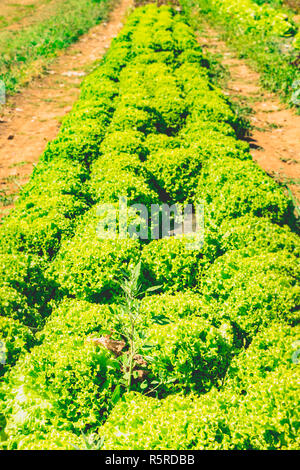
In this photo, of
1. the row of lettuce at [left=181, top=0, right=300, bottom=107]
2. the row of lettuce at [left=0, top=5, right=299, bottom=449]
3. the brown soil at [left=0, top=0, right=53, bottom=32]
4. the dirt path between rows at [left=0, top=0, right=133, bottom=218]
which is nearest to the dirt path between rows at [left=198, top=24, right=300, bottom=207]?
the row of lettuce at [left=181, top=0, right=300, bottom=107]

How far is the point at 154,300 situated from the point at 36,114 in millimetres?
10114

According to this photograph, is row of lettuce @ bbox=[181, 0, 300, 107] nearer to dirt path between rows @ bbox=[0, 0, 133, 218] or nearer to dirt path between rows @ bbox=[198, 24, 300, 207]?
dirt path between rows @ bbox=[198, 24, 300, 207]

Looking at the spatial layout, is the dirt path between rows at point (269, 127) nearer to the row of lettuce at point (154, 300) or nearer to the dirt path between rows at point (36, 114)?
the row of lettuce at point (154, 300)

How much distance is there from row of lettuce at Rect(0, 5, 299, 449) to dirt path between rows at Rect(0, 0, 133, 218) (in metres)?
1.76

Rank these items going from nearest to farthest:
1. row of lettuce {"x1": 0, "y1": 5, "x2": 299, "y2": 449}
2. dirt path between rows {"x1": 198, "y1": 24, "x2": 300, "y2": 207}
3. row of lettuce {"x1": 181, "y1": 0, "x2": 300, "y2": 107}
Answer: row of lettuce {"x1": 0, "y1": 5, "x2": 299, "y2": 449}, dirt path between rows {"x1": 198, "y1": 24, "x2": 300, "y2": 207}, row of lettuce {"x1": 181, "y1": 0, "x2": 300, "y2": 107}

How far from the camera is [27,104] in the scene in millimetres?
13453

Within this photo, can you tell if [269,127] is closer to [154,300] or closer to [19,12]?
[154,300]

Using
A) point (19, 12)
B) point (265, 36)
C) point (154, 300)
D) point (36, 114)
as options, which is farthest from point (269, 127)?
point (19, 12)

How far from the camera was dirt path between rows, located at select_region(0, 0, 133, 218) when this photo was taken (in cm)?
958

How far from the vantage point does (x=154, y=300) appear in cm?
497

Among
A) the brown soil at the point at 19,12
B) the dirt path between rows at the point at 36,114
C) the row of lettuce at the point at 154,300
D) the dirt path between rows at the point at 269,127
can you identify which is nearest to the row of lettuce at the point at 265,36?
the dirt path between rows at the point at 269,127

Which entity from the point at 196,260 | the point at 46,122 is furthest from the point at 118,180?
the point at 46,122

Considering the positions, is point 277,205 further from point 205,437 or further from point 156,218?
point 205,437

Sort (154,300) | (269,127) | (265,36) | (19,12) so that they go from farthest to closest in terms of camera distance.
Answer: (19,12)
(265,36)
(269,127)
(154,300)
